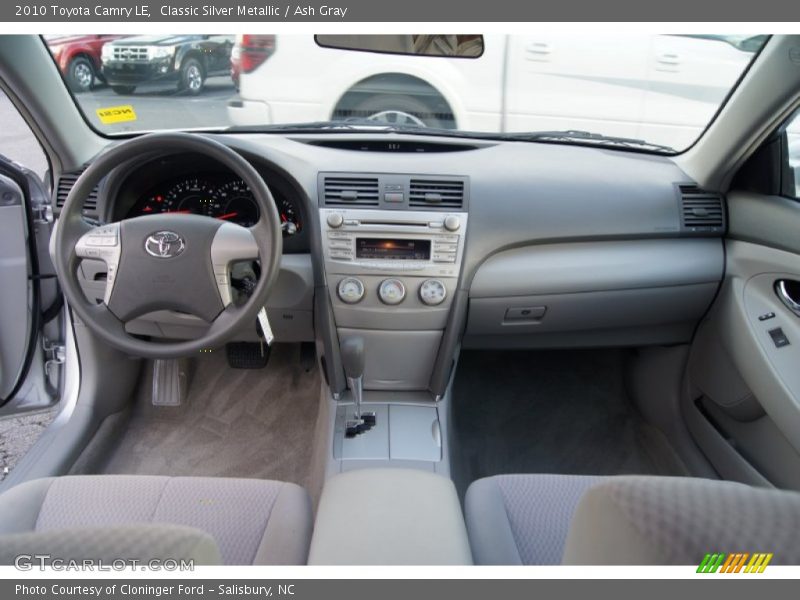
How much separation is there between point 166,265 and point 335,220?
609 mm

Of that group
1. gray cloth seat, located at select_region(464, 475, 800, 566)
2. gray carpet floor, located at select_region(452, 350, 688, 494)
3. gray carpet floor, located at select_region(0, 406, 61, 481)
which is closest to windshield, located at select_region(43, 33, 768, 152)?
gray carpet floor, located at select_region(452, 350, 688, 494)

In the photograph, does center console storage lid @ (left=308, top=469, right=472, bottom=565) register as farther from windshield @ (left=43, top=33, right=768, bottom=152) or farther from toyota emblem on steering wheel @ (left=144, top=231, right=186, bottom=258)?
windshield @ (left=43, top=33, right=768, bottom=152)

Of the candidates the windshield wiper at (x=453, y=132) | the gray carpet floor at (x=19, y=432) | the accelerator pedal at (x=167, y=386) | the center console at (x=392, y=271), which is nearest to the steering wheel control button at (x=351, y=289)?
the center console at (x=392, y=271)

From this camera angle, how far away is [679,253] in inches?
81.7

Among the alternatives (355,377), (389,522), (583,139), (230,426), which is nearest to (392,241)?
(355,377)

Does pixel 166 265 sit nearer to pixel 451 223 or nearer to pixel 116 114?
pixel 451 223

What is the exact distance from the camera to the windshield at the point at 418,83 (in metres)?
2.11

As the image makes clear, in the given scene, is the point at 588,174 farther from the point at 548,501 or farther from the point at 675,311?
the point at 548,501

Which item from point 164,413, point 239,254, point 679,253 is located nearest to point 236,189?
point 239,254

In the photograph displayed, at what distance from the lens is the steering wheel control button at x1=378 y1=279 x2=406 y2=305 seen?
1.96 meters

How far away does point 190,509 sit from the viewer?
140 centimetres

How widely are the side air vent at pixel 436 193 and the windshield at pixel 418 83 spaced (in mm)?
335

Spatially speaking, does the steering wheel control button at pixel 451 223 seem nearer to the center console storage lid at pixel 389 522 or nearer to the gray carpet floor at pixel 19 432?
the center console storage lid at pixel 389 522

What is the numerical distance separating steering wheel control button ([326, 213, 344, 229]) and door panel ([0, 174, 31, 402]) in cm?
116
